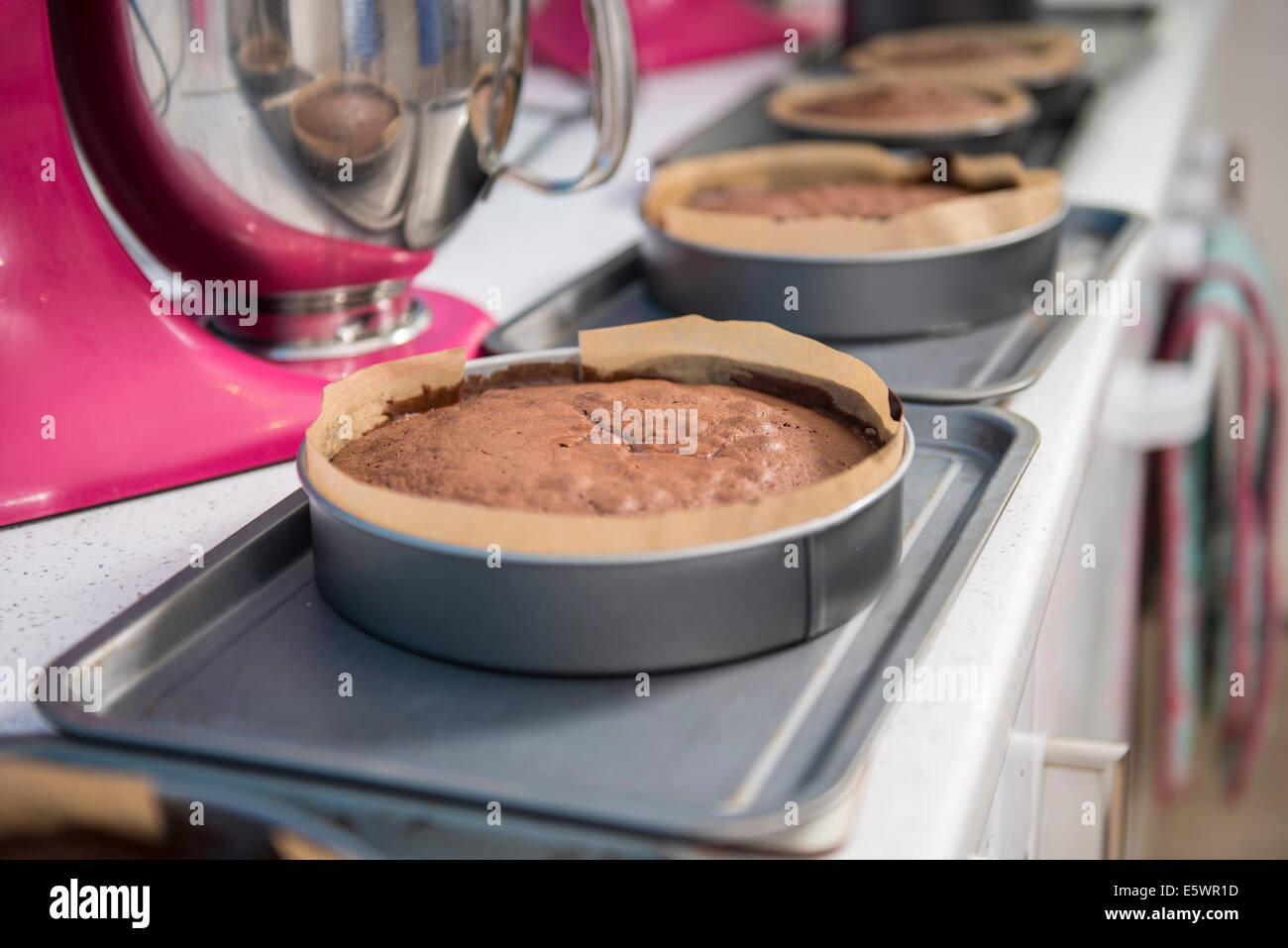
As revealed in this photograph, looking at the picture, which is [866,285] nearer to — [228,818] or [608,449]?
[608,449]

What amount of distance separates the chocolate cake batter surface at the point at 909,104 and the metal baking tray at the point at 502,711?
820 millimetres

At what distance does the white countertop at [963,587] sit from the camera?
0.47m

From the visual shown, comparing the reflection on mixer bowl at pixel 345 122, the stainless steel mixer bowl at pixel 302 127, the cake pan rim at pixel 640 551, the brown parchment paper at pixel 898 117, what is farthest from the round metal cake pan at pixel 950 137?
the cake pan rim at pixel 640 551

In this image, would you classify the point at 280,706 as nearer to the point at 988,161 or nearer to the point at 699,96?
the point at 988,161

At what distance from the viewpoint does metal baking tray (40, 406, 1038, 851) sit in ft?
1.43

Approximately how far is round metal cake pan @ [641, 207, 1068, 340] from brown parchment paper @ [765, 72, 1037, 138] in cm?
37

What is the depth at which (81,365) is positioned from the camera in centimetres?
70

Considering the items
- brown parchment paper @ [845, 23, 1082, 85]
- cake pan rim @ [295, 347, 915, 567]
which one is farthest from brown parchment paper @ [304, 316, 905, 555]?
brown parchment paper @ [845, 23, 1082, 85]

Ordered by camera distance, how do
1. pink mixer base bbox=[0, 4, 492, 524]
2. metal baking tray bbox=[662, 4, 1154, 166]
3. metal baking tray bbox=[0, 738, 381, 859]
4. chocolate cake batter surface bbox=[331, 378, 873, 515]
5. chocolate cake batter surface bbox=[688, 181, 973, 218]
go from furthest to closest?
1. metal baking tray bbox=[662, 4, 1154, 166]
2. chocolate cake batter surface bbox=[688, 181, 973, 218]
3. pink mixer base bbox=[0, 4, 492, 524]
4. chocolate cake batter surface bbox=[331, 378, 873, 515]
5. metal baking tray bbox=[0, 738, 381, 859]

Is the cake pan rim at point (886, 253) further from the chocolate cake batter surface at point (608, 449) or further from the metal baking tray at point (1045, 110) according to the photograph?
the metal baking tray at point (1045, 110)

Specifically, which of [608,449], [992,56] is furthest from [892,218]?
[992,56]

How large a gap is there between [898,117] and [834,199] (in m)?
0.32

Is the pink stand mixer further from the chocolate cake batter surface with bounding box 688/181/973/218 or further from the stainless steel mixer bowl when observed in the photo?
the chocolate cake batter surface with bounding box 688/181/973/218
